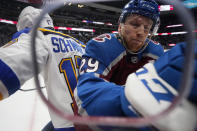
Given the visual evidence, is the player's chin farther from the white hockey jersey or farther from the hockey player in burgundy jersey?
the white hockey jersey

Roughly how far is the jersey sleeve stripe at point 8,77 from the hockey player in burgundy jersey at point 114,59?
0.29m

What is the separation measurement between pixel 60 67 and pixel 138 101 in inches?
26.4

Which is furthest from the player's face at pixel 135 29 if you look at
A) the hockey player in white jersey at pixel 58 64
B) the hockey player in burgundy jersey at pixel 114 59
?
the hockey player in white jersey at pixel 58 64

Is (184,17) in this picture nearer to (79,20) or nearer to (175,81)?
(175,81)

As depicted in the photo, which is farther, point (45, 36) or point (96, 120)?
point (45, 36)

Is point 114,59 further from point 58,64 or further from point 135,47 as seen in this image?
point 58,64

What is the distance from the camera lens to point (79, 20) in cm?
1044

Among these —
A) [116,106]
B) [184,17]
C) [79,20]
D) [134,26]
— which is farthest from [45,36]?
[79,20]

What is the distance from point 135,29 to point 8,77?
513mm

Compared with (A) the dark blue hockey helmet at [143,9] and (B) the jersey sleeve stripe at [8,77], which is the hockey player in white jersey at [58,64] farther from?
(A) the dark blue hockey helmet at [143,9]

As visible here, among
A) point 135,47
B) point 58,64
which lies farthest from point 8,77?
point 135,47

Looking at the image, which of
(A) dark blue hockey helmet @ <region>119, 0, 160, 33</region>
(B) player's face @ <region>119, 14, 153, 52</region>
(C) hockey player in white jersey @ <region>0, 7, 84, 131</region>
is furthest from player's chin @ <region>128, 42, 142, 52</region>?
(C) hockey player in white jersey @ <region>0, 7, 84, 131</region>

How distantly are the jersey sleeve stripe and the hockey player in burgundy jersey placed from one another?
0.94 feet

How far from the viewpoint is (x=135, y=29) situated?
20.1 inches
